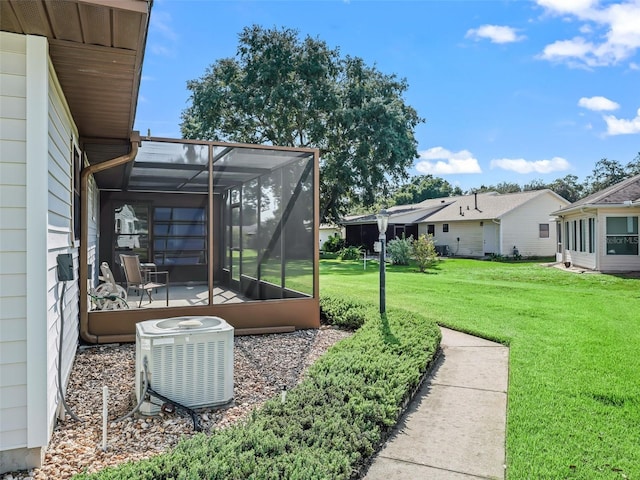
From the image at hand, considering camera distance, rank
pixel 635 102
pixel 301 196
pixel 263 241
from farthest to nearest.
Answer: pixel 635 102
pixel 263 241
pixel 301 196

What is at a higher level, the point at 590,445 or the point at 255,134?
the point at 255,134

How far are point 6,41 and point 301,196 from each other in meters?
4.58

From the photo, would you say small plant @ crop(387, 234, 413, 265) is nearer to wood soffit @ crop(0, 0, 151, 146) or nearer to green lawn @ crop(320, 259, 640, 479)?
green lawn @ crop(320, 259, 640, 479)

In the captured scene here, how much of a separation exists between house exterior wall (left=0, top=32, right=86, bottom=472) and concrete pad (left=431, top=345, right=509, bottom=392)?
3.39 metres

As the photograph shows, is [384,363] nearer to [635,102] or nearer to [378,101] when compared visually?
[378,101]

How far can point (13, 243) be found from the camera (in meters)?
2.60

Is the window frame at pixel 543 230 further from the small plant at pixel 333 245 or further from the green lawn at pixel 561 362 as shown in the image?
the green lawn at pixel 561 362

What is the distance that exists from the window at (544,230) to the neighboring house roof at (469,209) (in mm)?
1658

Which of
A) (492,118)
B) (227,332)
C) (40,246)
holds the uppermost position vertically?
(492,118)

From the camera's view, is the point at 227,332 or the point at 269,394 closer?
the point at 227,332

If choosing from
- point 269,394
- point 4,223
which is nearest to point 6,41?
point 4,223

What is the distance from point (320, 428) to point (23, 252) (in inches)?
83.3

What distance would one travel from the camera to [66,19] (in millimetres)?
2402

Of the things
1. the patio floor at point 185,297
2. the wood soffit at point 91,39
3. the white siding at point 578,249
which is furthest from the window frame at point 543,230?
the wood soffit at point 91,39
